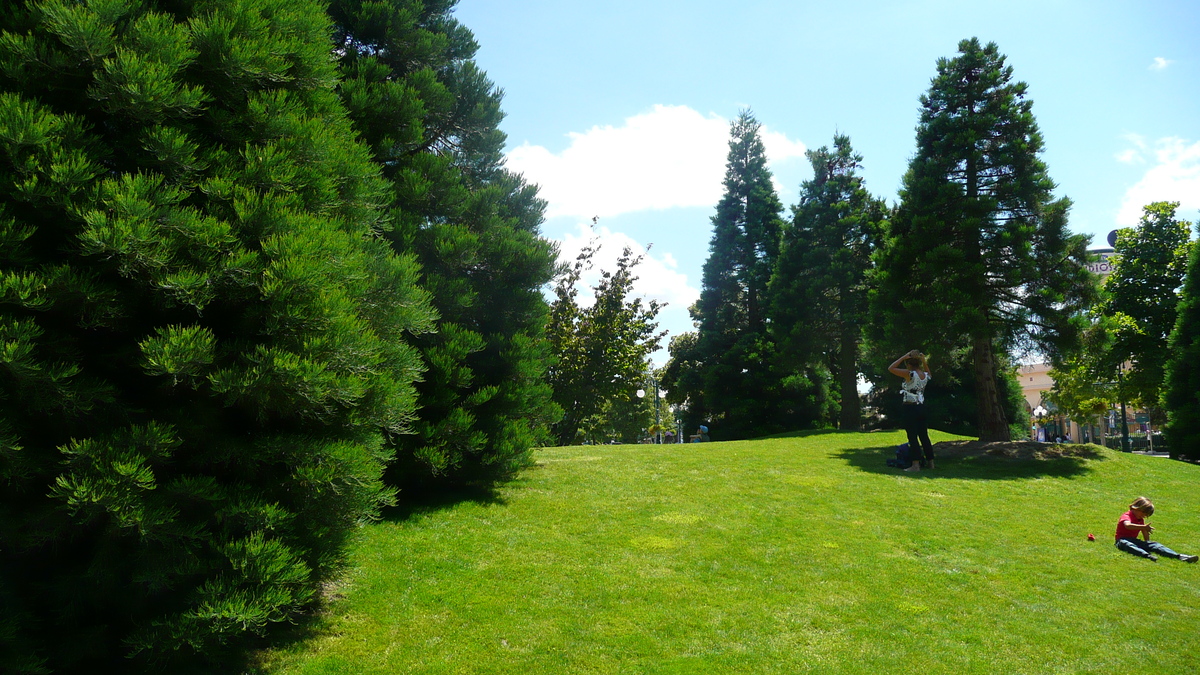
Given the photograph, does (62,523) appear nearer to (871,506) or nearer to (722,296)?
(871,506)

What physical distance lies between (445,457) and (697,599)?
14.0ft

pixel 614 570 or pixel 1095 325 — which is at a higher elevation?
pixel 1095 325

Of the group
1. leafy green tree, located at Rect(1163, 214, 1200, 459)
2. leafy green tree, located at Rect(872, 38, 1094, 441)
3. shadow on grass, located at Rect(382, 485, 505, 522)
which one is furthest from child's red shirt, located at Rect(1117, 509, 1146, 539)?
leafy green tree, located at Rect(1163, 214, 1200, 459)

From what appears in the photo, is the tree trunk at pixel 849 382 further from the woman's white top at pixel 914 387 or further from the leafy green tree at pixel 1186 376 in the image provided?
the woman's white top at pixel 914 387

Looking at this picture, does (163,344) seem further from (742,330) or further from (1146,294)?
(1146,294)

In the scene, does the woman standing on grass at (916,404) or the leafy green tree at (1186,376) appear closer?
the woman standing on grass at (916,404)

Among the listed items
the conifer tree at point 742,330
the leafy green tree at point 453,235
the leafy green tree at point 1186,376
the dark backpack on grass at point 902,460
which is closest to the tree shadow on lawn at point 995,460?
the dark backpack on grass at point 902,460

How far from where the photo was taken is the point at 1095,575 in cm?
859

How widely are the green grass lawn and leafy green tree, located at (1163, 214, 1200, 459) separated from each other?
10353 millimetres

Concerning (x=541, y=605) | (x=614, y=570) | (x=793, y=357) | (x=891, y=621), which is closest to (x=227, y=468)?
(x=541, y=605)

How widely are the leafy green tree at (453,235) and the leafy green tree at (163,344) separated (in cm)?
384

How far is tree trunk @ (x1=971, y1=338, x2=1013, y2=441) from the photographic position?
18391 mm

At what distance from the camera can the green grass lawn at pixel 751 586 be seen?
5922mm

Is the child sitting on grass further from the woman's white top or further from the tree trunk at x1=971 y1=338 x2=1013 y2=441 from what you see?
the tree trunk at x1=971 y1=338 x2=1013 y2=441
